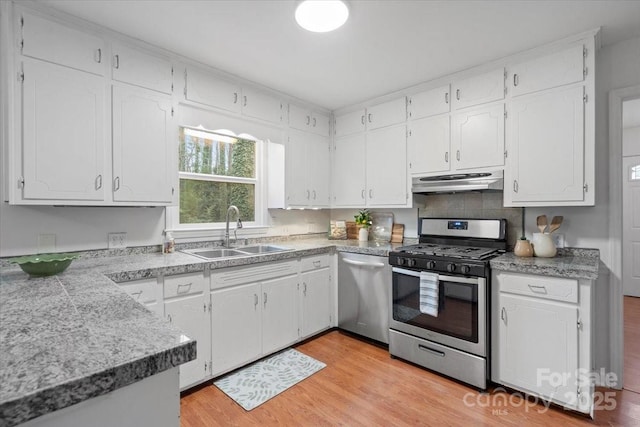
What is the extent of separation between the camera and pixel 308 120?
3.60m

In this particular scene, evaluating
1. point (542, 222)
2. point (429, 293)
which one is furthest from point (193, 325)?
point (542, 222)

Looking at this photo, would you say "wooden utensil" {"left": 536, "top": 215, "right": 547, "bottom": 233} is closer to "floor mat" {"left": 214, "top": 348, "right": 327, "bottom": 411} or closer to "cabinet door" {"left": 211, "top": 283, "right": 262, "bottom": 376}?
"floor mat" {"left": 214, "top": 348, "right": 327, "bottom": 411}

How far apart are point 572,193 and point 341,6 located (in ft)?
6.64

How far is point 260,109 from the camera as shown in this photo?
310cm

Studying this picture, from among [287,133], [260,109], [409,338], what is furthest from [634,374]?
[260,109]

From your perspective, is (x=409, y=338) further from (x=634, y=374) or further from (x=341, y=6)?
(x=341, y=6)

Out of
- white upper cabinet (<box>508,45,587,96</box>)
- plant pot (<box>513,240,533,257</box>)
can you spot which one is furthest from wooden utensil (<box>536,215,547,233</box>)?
white upper cabinet (<box>508,45,587,96</box>)

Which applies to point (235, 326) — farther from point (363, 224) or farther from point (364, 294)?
point (363, 224)

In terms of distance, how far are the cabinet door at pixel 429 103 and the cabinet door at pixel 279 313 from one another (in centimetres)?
197

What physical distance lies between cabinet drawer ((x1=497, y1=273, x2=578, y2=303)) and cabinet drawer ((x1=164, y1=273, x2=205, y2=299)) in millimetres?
2121

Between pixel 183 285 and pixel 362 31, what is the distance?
2123 mm

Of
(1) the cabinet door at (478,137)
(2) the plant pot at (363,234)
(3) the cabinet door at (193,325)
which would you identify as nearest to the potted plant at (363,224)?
(2) the plant pot at (363,234)

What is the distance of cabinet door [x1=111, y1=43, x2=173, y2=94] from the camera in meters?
2.17

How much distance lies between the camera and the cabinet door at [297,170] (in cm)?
339
